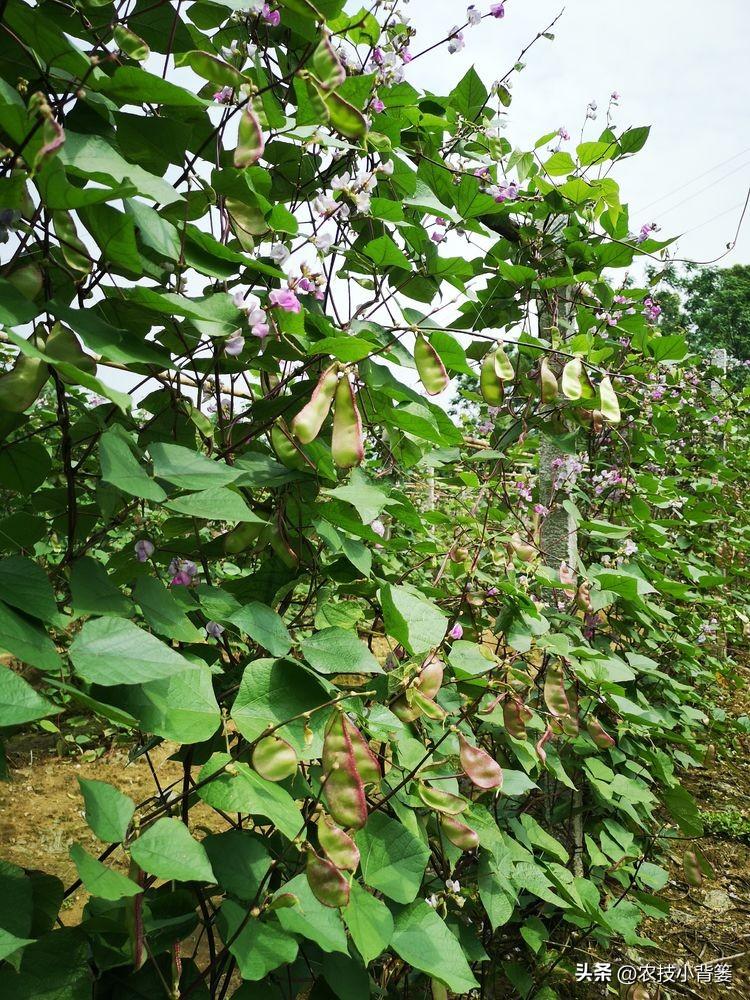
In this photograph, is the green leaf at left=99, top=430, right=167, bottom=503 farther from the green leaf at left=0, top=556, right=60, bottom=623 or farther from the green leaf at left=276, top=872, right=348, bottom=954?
the green leaf at left=276, top=872, right=348, bottom=954

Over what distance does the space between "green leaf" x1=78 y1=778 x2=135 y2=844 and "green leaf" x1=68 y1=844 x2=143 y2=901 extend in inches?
0.7

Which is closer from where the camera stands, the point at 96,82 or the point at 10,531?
the point at 96,82

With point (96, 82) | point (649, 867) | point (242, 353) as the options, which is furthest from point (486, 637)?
point (96, 82)

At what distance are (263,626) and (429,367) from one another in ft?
1.20

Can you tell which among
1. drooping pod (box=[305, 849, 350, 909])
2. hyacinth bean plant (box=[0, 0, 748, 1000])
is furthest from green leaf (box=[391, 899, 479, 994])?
drooping pod (box=[305, 849, 350, 909])

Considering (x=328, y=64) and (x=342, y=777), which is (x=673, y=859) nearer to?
(x=342, y=777)

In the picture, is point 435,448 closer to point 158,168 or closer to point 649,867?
point 158,168

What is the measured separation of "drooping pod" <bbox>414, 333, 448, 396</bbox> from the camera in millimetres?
838

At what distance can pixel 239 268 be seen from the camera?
0.78 m

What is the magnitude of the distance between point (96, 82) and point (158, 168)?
0.10m

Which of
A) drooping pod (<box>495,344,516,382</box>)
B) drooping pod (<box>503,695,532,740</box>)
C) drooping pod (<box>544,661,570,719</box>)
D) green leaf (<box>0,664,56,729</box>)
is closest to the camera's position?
green leaf (<box>0,664,56,729</box>)

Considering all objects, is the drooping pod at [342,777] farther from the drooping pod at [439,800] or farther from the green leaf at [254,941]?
the drooping pod at [439,800]

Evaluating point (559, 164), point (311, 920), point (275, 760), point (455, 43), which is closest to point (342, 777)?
point (275, 760)

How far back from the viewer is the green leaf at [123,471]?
53 centimetres
